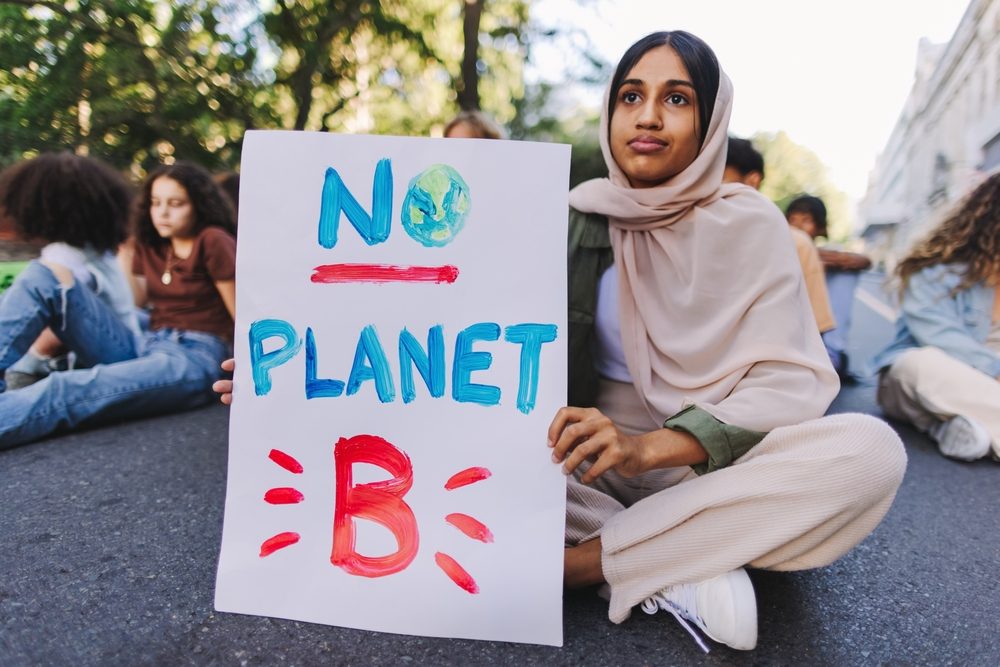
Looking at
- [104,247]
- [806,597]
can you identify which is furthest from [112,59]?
[806,597]

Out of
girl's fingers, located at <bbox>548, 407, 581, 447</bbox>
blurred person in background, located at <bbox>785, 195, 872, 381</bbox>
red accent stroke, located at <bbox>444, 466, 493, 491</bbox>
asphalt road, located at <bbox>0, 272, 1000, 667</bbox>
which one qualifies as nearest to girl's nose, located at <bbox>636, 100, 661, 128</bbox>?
girl's fingers, located at <bbox>548, 407, 581, 447</bbox>

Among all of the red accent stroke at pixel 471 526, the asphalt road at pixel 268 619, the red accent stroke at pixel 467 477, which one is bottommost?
the asphalt road at pixel 268 619

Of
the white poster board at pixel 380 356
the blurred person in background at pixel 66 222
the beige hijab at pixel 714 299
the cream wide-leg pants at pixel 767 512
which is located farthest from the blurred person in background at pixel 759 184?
the blurred person in background at pixel 66 222

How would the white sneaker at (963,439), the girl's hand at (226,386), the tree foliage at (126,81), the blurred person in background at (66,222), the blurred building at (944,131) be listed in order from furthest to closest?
1. the blurred building at (944,131)
2. the tree foliage at (126,81)
3. the blurred person in background at (66,222)
4. the white sneaker at (963,439)
5. the girl's hand at (226,386)

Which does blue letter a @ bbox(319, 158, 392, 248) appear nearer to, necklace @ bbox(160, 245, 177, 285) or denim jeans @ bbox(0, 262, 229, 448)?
denim jeans @ bbox(0, 262, 229, 448)

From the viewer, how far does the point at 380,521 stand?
131cm

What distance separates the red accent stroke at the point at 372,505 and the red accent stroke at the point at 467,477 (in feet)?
0.25

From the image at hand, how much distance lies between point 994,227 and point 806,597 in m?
2.26

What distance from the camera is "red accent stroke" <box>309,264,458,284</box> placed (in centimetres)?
132

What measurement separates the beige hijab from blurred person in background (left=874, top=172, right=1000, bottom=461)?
5.94 ft

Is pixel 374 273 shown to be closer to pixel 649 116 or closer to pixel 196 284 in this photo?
pixel 649 116

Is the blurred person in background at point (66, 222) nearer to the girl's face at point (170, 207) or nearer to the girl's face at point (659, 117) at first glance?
the girl's face at point (170, 207)

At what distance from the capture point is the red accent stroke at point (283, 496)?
4.34ft

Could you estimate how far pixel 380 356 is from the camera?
132 centimetres
